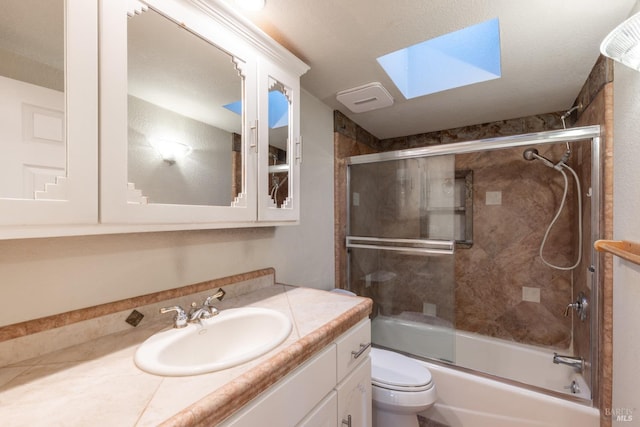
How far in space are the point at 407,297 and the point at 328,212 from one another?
1.03m

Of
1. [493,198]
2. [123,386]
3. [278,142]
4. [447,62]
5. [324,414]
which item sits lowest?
[324,414]

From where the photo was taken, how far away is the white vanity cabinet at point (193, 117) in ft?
2.33

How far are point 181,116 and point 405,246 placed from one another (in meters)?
1.67

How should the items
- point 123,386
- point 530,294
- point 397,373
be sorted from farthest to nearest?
1. point 530,294
2. point 397,373
3. point 123,386

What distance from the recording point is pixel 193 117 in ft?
3.22

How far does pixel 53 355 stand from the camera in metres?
0.72

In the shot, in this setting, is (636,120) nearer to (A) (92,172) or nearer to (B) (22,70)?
(A) (92,172)

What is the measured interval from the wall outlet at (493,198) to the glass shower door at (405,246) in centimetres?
28

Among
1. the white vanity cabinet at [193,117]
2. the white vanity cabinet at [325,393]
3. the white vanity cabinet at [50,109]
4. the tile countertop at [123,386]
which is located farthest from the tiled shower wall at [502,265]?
the white vanity cabinet at [50,109]

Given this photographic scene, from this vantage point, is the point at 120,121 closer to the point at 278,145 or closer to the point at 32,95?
the point at 32,95

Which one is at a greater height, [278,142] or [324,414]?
[278,142]

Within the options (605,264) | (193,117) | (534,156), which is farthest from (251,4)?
(534,156)

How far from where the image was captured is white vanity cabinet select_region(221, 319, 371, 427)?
66 centimetres

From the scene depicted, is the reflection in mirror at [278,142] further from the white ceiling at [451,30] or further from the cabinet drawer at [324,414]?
the cabinet drawer at [324,414]
